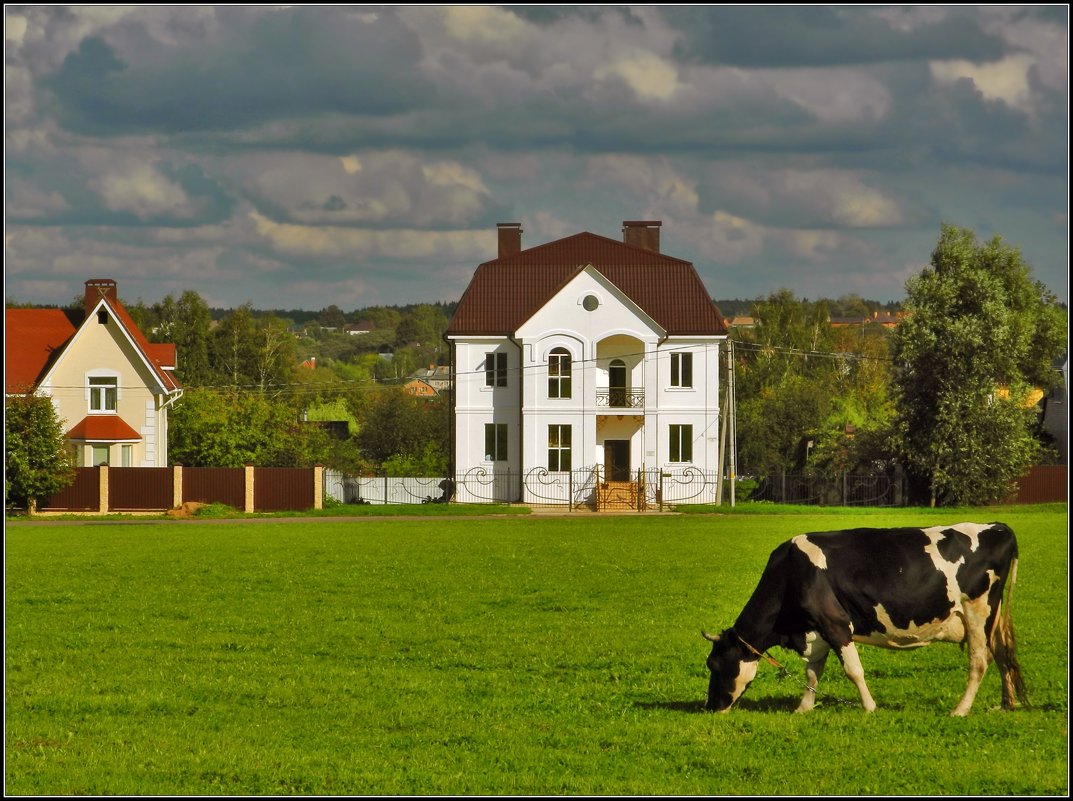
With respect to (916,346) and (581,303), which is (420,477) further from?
(916,346)

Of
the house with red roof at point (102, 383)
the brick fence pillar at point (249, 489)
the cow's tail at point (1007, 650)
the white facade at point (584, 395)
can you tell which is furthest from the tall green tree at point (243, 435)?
the cow's tail at point (1007, 650)

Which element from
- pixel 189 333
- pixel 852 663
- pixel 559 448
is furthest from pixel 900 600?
pixel 189 333

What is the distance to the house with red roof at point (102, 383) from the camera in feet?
200

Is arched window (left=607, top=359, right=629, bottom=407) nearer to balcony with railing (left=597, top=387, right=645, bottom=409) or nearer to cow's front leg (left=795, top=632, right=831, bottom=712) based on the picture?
balcony with railing (left=597, top=387, right=645, bottom=409)

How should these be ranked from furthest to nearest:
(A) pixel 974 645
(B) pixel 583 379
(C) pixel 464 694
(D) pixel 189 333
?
1. (D) pixel 189 333
2. (B) pixel 583 379
3. (C) pixel 464 694
4. (A) pixel 974 645

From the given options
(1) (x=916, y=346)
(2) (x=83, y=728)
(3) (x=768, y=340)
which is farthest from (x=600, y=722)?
(3) (x=768, y=340)

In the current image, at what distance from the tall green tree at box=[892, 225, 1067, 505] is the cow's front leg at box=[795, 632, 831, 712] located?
152 feet

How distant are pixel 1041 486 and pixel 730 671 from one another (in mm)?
51424

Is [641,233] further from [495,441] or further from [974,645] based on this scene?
[974,645]

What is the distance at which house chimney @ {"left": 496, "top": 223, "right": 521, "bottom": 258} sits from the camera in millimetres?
69125

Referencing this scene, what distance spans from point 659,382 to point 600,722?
162 feet

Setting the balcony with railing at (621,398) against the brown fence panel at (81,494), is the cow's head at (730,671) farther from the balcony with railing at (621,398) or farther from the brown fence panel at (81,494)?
the balcony with railing at (621,398)

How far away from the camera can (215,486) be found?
2217 inches

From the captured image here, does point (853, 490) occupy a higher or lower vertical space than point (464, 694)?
higher
